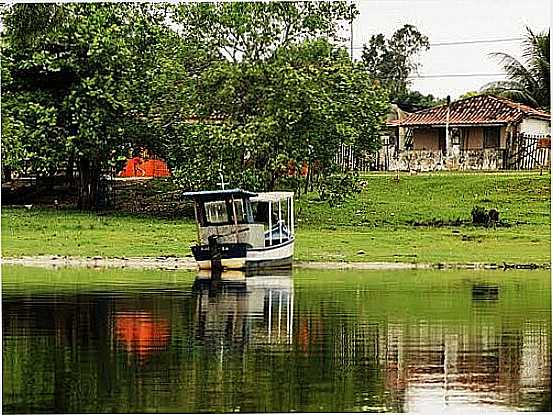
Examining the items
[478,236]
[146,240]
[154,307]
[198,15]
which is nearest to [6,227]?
[146,240]

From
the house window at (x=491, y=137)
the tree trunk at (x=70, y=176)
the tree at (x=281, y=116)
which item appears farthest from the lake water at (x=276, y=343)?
the house window at (x=491, y=137)

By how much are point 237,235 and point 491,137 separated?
50.6 feet

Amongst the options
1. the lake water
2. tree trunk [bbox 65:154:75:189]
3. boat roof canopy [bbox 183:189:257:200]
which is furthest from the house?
the lake water

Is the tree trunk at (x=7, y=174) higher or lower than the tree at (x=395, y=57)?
lower

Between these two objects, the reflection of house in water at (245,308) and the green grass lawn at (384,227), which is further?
the green grass lawn at (384,227)

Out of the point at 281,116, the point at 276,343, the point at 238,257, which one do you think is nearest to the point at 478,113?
the point at 281,116

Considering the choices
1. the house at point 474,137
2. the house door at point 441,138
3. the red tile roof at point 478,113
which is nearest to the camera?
the red tile roof at point 478,113

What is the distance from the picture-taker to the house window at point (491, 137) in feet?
117

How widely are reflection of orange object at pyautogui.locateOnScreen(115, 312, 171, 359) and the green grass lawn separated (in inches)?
307

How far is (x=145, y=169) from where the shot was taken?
34.1 m

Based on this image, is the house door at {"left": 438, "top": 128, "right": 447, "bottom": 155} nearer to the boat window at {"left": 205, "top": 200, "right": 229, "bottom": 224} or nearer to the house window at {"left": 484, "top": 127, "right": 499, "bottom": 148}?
the house window at {"left": 484, "top": 127, "right": 499, "bottom": 148}

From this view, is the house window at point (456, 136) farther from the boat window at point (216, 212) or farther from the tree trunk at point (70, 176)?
the boat window at point (216, 212)

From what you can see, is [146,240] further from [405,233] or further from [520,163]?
[520,163]

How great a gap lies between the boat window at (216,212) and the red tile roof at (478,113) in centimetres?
1415
